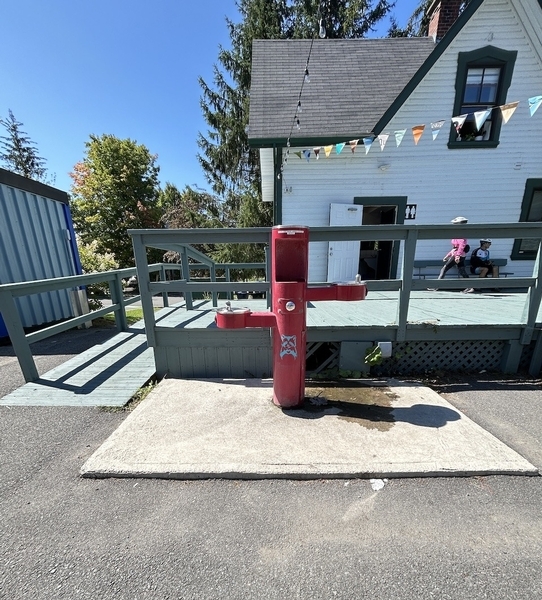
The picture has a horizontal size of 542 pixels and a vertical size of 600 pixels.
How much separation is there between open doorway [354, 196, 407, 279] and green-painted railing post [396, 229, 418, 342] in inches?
119

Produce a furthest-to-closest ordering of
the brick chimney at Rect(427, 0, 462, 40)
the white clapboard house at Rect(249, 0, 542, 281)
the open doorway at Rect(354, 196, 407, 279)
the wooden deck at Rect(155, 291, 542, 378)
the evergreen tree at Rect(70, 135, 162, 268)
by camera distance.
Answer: the evergreen tree at Rect(70, 135, 162, 268)
the brick chimney at Rect(427, 0, 462, 40)
the open doorway at Rect(354, 196, 407, 279)
the white clapboard house at Rect(249, 0, 542, 281)
the wooden deck at Rect(155, 291, 542, 378)

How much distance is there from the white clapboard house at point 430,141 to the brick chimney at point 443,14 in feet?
0.30

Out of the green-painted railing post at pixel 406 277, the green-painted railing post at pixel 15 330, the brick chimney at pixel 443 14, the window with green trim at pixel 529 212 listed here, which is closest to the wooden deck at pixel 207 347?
the green-painted railing post at pixel 406 277

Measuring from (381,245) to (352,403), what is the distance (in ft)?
21.6

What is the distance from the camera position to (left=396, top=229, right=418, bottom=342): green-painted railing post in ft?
9.54

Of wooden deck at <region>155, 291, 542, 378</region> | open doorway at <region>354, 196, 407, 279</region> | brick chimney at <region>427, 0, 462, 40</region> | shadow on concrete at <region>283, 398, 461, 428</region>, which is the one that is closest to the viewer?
shadow on concrete at <region>283, 398, 461, 428</region>

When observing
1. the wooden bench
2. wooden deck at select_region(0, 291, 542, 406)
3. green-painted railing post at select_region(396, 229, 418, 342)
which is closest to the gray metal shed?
wooden deck at select_region(0, 291, 542, 406)

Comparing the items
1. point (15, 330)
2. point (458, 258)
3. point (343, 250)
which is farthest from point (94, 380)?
point (458, 258)

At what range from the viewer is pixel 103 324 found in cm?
598

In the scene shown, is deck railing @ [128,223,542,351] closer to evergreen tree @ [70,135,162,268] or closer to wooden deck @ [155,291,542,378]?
wooden deck @ [155,291,542,378]

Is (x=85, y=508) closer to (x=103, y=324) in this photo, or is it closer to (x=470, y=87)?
(x=103, y=324)

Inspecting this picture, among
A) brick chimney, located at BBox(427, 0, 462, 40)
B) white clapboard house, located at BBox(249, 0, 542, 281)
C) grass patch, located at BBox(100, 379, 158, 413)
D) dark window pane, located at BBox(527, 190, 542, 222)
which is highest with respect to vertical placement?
brick chimney, located at BBox(427, 0, 462, 40)

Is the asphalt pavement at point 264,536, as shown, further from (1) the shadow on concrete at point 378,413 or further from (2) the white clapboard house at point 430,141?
(2) the white clapboard house at point 430,141

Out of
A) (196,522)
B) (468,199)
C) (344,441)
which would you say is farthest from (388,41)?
(196,522)
